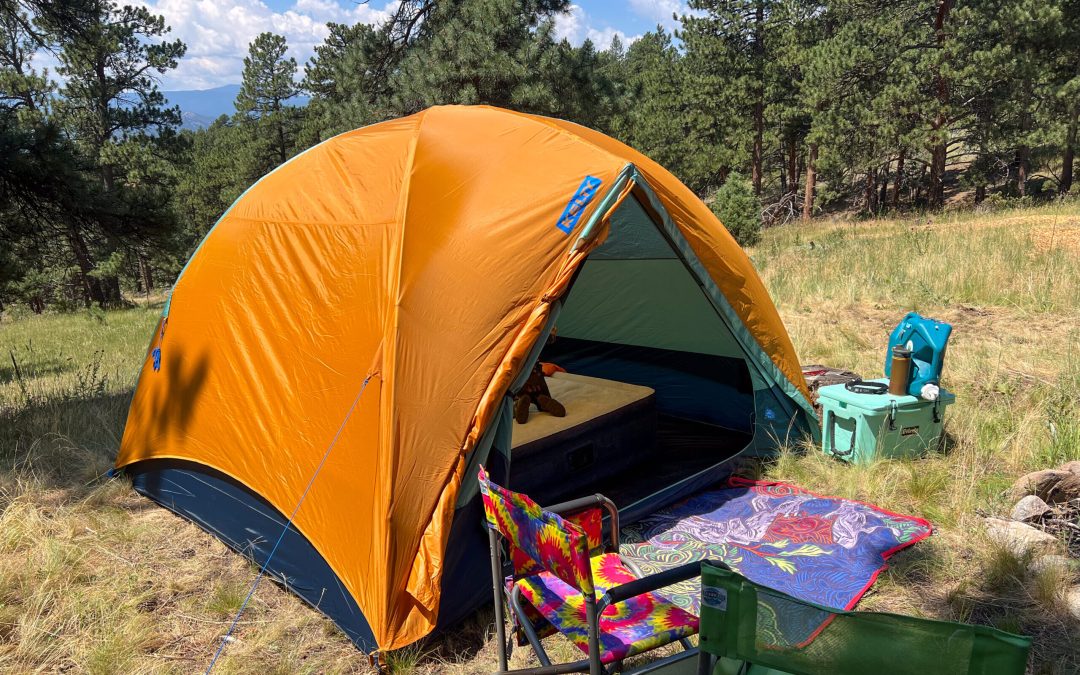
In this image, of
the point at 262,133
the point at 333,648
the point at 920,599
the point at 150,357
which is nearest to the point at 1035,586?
the point at 920,599

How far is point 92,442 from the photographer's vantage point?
525cm

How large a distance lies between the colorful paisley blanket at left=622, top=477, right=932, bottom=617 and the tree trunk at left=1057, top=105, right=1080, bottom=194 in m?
15.2

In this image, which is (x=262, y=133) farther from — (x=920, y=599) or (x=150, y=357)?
(x=920, y=599)

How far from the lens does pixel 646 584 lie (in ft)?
6.66

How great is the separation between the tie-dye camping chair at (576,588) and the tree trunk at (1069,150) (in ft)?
55.9

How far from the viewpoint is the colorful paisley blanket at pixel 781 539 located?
3463mm

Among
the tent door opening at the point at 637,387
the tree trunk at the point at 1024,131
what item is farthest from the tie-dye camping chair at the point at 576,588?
the tree trunk at the point at 1024,131

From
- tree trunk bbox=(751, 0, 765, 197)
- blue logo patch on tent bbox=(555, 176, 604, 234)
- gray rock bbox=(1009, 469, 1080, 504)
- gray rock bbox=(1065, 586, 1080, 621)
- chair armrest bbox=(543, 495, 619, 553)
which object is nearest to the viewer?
chair armrest bbox=(543, 495, 619, 553)

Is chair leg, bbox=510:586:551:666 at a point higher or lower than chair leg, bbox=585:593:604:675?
lower

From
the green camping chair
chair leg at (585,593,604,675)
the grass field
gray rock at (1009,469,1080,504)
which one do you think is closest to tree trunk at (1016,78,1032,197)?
the grass field

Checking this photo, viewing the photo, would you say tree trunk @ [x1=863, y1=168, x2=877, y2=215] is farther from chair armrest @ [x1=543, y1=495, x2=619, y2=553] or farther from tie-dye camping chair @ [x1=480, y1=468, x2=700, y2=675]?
tie-dye camping chair @ [x1=480, y1=468, x2=700, y2=675]

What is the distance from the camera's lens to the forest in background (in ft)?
19.7

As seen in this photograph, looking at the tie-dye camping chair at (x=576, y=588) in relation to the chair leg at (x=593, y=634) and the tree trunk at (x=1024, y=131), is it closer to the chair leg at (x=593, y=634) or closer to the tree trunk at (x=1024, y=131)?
the chair leg at (x=593, y=634)

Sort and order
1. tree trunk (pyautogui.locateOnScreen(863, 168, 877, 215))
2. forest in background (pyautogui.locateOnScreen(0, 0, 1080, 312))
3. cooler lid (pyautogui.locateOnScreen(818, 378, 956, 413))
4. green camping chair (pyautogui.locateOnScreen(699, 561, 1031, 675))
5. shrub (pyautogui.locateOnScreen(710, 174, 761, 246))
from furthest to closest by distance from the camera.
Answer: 1. tree trunk (pyautogui.locateOnScreen(863, 168, 877, 215))
2. shrub (pyautogui.locateOnScreen(710, 174, 761, 246))
3. forest in background (pyautogui.locateOnScreen(0, 0, 1080, 312))
4. cooler lid (pyautogui.locateOnScreen(818, 378, 956, 413))
5. green camping chair (pyautogui.locateOnScreen(699, 561, 1031, 675))
